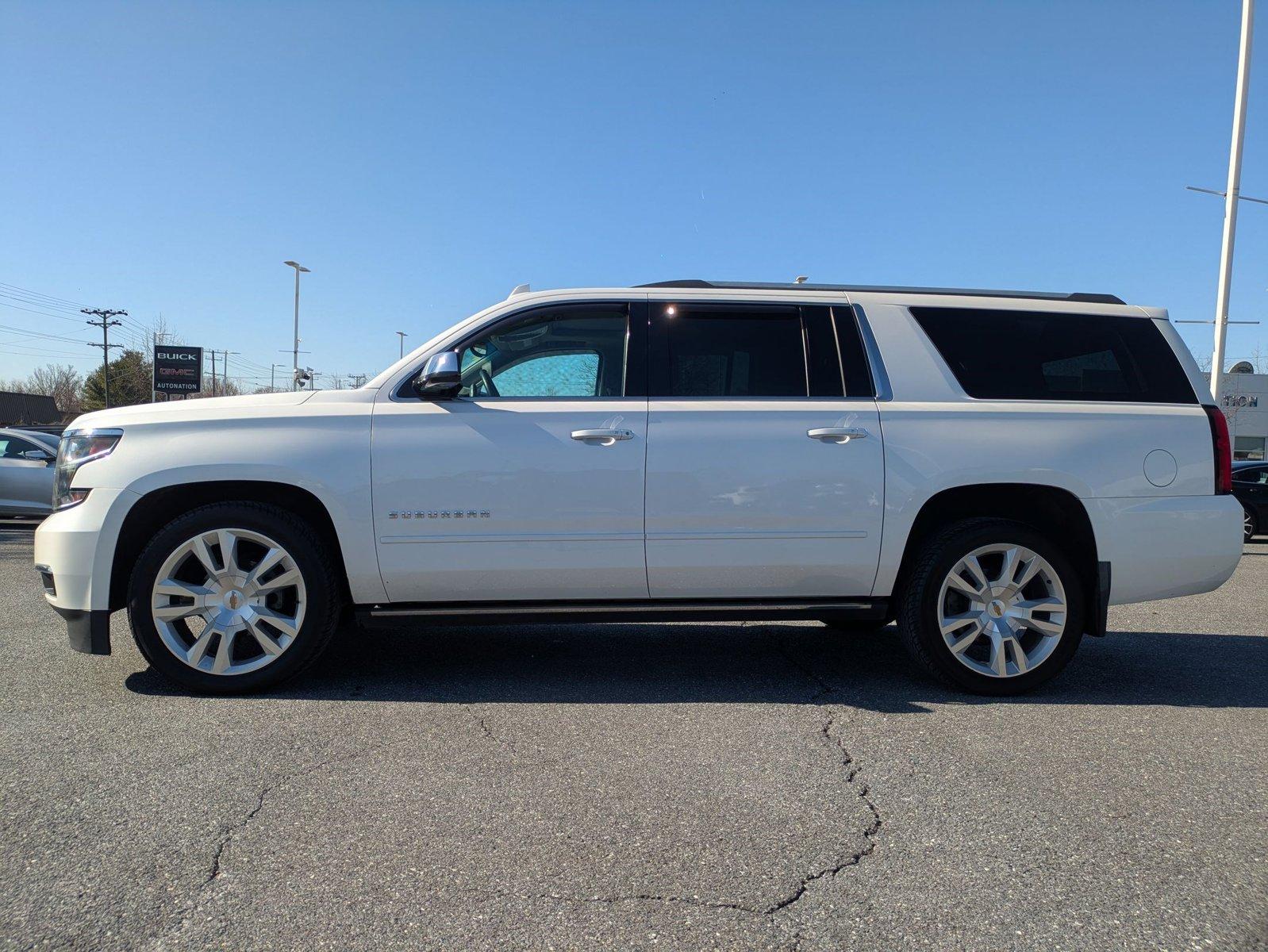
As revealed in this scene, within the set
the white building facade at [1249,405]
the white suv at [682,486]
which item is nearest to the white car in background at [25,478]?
the white suv at [682,486]

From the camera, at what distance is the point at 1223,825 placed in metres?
2.95

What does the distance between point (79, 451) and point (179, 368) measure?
43.1 meters

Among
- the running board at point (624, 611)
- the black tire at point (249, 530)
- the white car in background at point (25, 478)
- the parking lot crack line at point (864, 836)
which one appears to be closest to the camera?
the parking lot crack line at point (864, 836)

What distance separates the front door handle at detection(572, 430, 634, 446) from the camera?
4344 mm

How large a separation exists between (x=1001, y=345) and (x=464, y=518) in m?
2.81

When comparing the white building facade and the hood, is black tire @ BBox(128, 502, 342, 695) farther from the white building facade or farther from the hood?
the white building facade

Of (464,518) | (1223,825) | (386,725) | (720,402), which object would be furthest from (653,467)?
(1223,825)

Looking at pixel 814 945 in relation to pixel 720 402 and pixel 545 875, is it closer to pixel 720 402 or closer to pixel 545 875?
pixel 545 875

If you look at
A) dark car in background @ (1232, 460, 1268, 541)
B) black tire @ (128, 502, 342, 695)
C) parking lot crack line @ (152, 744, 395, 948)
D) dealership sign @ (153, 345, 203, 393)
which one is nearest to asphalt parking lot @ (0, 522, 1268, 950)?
parking lot crack line @ (152, 744, 395, 948)

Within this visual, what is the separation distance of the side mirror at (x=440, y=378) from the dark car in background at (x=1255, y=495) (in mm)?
14883

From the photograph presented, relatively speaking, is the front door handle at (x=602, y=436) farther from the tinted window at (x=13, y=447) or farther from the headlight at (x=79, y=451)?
the tinted window at (x=13, y=447)

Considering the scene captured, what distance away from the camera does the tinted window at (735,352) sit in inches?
179

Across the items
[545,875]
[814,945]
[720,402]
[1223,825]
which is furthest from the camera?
[720,402]

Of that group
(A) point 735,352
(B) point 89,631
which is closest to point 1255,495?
(A) point 735,352
